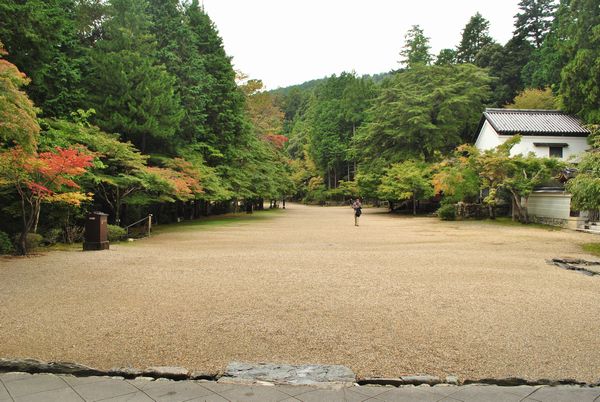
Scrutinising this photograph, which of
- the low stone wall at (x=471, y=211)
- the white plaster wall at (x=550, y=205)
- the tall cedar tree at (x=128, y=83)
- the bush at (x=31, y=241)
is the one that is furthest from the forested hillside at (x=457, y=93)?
the bush at (x=31, y=241)

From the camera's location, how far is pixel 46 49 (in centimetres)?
1409

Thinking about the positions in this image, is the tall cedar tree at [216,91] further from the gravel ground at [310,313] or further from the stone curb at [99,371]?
the stone curb at [99,371]

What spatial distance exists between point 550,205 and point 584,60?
10999 millimetres

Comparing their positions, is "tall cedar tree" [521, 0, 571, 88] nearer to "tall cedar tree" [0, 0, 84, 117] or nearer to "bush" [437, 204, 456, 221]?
"bush" [437, 204, 456, 221]

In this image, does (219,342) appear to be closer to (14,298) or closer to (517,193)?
(14,298)

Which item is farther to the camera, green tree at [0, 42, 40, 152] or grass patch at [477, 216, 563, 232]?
grass patch at [477, 216, 563, 232]

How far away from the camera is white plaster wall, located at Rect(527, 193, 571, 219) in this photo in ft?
59.6

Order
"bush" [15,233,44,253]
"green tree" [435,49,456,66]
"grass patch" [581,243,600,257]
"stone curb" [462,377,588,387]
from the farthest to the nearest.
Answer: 1. "green tree" [435,49,456,66]
2. "grass patch" [581,243,600,257]
3. "bush" [15,233,44,253]
4. "stone curb" [462,377,588,387]

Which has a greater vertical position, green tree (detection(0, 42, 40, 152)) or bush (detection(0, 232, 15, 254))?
green tree (detection(0, 42, 40, 152))

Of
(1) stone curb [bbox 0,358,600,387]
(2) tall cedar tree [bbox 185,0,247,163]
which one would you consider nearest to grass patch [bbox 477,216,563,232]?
(2) tall cedar tree [bbox 185,0,247,163]

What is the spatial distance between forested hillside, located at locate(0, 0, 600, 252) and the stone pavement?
6.54 meters

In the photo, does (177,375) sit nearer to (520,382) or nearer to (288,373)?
(288,373)

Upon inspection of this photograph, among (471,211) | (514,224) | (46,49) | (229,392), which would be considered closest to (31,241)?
(46,49)

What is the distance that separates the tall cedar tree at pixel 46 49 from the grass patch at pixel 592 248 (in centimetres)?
Result: 1828
